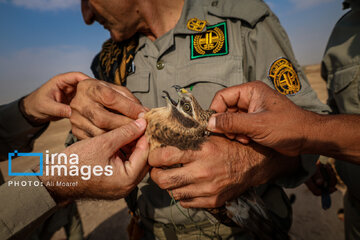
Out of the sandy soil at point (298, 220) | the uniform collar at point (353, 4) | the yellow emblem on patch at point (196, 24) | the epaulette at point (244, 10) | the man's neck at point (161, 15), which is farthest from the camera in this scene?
the sandy soil at point (298, 220)

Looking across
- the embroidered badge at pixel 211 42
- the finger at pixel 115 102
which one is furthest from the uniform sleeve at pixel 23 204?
the embroidered badge at pixel 211 42

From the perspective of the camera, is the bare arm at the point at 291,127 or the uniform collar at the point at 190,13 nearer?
the bare arm at the point at 291,127

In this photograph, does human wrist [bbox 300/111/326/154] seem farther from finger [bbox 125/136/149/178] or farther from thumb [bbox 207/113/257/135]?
finger [bbox 125/136/149/178]

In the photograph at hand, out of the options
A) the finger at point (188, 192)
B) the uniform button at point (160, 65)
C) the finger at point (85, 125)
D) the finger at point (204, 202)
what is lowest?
the finger at point (204, 202)

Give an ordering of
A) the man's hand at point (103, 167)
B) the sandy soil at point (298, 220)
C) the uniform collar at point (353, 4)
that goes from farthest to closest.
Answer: the sandy soil at point (298, 220) < the uniform collar at point (353, 4) < the man's hand at point (103, 167)

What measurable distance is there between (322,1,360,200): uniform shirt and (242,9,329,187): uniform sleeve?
1518 millimetres

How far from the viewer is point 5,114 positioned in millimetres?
3139

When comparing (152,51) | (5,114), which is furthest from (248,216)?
(5,114)

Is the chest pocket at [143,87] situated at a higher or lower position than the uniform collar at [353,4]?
lower

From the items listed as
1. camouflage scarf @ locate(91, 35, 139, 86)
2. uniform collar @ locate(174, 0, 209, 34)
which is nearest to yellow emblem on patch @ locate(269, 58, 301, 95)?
uniform collar @ locate(174, 0, 209, 34)

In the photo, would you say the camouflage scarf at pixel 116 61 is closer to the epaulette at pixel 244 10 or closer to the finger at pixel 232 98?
the epaulette at pixel 244 10

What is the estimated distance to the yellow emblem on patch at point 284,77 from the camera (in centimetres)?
232

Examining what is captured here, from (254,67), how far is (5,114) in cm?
410

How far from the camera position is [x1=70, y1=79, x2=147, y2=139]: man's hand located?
209 cm
